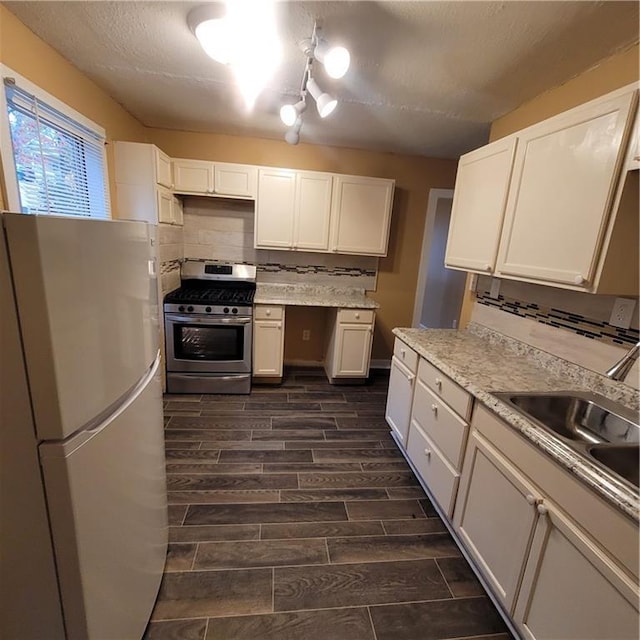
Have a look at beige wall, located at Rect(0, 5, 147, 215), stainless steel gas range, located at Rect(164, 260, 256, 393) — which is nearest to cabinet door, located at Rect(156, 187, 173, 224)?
beige wall, located at Rect(0, 5, 147, 215)

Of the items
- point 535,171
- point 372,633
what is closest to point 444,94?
point 535,171

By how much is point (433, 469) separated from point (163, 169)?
3.11 m

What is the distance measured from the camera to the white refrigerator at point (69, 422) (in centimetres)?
72

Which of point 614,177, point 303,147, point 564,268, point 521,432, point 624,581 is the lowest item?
point 624,581

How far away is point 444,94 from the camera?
2.12m

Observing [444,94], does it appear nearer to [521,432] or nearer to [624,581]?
[521,432]

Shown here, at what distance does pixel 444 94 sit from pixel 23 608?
9.77ft

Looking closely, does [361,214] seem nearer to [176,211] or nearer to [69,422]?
[176,211]

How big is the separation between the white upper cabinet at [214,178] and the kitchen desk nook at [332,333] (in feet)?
3.41

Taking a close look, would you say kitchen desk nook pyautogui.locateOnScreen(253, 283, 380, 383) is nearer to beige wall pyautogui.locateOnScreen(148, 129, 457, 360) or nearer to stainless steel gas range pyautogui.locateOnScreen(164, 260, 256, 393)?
stainless steel gas range pyautogui.locateOnScreen(164, 260, 256, 393)

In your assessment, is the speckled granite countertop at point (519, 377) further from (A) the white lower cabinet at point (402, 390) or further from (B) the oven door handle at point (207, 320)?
(B) the oven door handle at point (207, 320)

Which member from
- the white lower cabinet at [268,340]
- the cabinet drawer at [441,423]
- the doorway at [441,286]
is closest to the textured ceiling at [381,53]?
the white lower cabinet at [268,340]

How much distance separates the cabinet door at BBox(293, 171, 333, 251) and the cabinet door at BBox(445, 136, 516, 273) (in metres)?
1.37

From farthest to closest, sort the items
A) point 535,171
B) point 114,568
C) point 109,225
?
point 535,171
point 114,568
point 109,225
